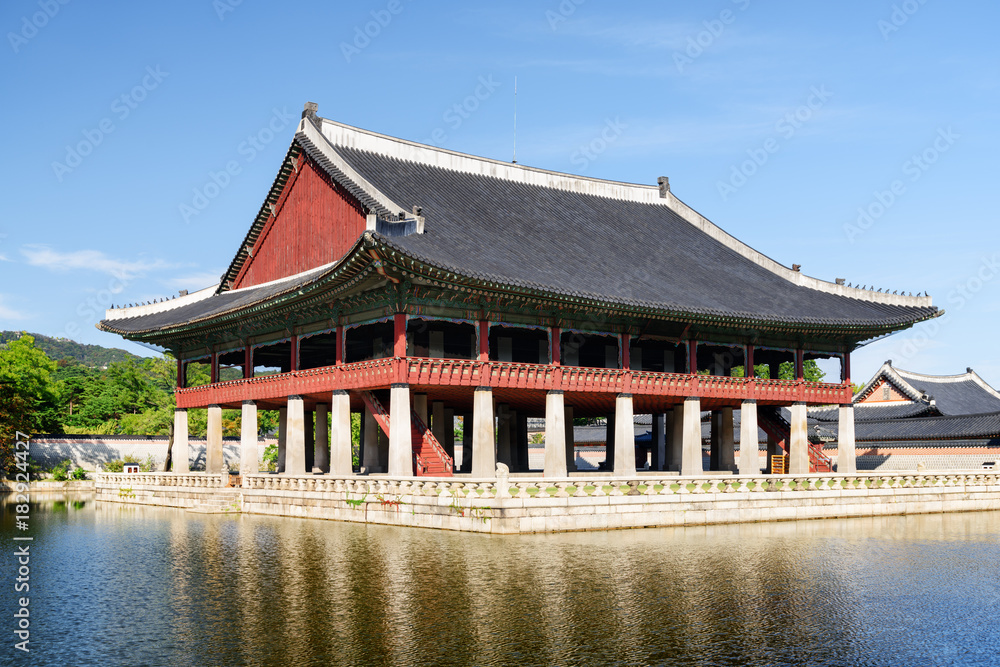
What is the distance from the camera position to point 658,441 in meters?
51.6

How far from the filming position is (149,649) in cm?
1325

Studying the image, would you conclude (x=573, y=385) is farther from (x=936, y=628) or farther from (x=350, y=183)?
(x=936, y=628)

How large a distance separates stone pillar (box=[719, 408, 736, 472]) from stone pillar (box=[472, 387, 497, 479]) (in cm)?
1839

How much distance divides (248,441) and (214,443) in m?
4.97

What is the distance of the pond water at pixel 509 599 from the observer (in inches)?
516

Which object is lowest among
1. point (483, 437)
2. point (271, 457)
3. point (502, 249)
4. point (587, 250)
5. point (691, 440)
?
point (271, 457)

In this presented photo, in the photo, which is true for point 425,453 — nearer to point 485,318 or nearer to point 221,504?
point 485,318

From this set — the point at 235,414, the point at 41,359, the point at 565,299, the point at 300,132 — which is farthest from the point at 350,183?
the point at 235,414

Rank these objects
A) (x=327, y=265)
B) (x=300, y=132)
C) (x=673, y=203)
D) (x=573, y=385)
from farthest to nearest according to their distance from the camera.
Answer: (x=673, y=203) < (x=300, y=132) < (x=327, y=265) < (x=573, y=385)

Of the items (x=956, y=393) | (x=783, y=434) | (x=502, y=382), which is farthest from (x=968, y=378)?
(x=502, y=382)

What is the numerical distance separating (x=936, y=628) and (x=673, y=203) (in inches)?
1685

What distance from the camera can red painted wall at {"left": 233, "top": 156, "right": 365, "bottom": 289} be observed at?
129 ft

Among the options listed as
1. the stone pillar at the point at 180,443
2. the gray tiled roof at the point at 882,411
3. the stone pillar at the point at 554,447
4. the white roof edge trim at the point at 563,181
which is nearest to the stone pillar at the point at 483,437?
the stone pillar at the point at 554,447

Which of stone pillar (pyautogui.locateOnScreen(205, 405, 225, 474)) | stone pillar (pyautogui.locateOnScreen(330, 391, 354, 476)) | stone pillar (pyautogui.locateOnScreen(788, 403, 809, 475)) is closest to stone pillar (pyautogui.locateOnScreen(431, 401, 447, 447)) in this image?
stone pillar (pyautogui.locateOnScreen(330, 391, 354, 476))
